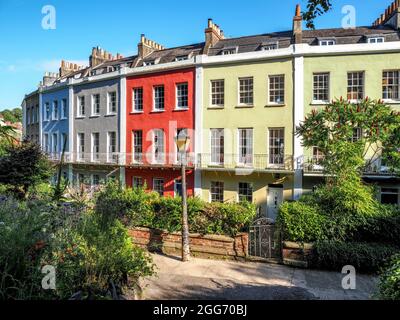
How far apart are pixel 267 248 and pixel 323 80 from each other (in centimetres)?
1131

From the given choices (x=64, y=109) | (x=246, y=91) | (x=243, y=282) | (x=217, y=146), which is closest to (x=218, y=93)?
(x=246, y=91)

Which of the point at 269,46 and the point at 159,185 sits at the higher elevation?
the point at 269,46

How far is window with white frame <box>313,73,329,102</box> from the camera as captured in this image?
15.8 metres

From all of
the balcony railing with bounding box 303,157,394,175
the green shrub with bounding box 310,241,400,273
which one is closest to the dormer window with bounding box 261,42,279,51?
the balcony railing with bounding box 303,157,394,175

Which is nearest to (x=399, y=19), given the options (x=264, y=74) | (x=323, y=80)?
(x=323, y=80)

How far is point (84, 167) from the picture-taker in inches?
915

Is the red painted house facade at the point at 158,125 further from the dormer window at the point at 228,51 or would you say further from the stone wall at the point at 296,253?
the stone wall at the point at 296,253

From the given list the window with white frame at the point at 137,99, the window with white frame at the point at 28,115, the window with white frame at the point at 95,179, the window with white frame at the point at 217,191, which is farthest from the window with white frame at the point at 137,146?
the window with white frame at the point at 28,115

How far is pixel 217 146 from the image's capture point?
704 inches

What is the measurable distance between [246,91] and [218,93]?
70.5 inches

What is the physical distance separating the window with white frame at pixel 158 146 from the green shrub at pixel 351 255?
13148 millimetres

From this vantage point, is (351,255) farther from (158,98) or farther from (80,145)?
(80,145)

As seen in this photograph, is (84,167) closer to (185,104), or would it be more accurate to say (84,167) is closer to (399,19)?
(185,104)

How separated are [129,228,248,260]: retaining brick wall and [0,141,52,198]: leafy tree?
15.7ft
